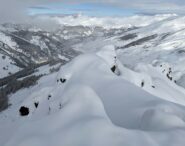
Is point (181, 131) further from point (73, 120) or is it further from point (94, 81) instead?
point (94, 81)

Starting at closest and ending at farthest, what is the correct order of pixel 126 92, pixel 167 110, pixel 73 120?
1. pixel 73 120
2. pixel 167 110
3. pixel 126 92

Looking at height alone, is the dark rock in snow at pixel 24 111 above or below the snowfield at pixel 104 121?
below

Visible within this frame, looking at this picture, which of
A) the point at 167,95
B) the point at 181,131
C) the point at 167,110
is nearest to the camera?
the point at 181,131

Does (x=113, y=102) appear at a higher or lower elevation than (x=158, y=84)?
higher

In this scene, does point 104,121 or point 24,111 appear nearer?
point 104,121

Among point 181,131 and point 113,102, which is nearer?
point 181,131

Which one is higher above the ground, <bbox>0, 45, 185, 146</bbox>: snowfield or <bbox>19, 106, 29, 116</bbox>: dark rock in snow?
<bbox>0, 45, 185, 146</bbox>: snowfield

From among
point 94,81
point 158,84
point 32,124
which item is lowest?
point 158,84

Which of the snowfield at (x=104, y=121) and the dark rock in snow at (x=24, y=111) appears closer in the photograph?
the snowfield at (x=104, y=121)

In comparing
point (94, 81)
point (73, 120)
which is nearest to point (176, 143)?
point (73, 120)

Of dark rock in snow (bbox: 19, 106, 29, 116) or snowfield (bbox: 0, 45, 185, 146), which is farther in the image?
dark rock in snow (bbox: 19, 106, 29, 116)

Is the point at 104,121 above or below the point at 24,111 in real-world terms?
above
